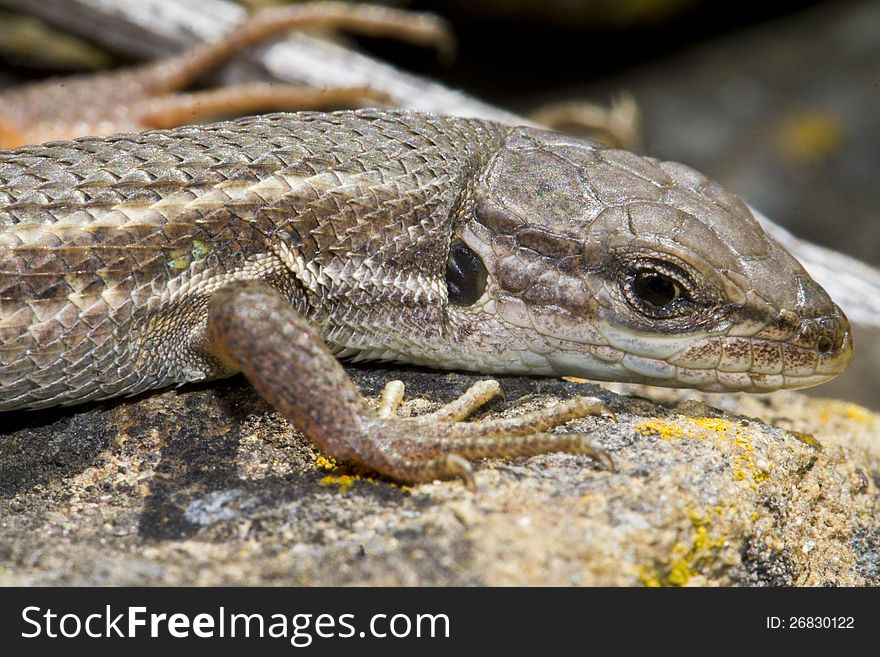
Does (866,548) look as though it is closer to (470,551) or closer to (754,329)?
(754,329)

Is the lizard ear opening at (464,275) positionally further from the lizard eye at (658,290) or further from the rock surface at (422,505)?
the lizard eye at (658,290)

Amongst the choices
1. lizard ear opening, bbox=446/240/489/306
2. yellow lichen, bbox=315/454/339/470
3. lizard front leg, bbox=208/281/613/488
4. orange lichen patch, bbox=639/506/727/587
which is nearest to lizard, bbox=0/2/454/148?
lizard ear opening, bbox=446/240/489/306

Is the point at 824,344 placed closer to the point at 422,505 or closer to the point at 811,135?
the point at 422,505

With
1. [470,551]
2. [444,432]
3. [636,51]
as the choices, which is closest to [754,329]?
[444,432]

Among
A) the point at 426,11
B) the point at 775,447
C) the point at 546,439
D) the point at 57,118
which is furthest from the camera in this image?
the point at 426,11

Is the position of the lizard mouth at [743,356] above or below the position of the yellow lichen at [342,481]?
above

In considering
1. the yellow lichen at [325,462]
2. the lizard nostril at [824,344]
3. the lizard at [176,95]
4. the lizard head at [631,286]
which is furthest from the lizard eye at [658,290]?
the lizard at [176,95]
